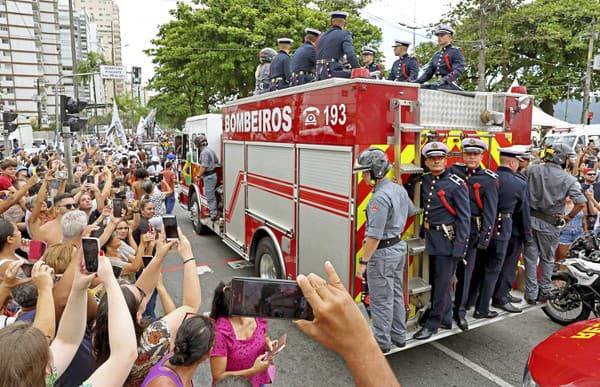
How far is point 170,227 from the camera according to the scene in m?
2.85

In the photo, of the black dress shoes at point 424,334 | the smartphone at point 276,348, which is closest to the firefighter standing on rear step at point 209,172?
the black dress shoes at point 424,334

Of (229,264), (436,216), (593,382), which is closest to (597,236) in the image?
(436,216)

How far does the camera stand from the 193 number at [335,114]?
411cm

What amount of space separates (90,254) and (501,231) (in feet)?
13.2

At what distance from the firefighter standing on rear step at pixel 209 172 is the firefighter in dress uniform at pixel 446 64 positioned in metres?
4.45

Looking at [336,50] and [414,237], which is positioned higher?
[336,50]

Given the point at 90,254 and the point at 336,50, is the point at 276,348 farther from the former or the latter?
the point at 336,50

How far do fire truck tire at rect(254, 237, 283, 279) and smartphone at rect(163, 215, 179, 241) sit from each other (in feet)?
8.99

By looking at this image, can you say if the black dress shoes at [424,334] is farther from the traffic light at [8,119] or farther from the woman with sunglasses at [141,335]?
the traffic light at [8,119]

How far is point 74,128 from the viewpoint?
9.70 metres

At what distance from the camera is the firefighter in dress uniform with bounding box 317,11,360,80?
5.92 m

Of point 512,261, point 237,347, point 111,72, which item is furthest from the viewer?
point 111,72

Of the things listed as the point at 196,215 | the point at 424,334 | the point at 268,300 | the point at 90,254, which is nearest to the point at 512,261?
the point at 424,334

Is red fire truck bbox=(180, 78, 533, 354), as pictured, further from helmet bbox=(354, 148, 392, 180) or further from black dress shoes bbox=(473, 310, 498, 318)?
black dress shoes bbox=(473, 310, 498, 318)
